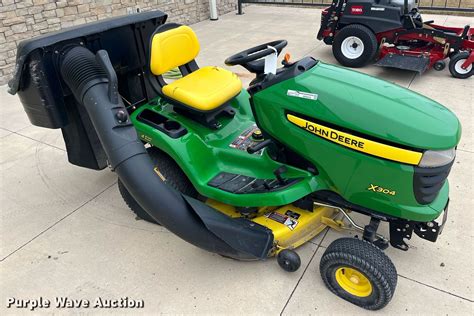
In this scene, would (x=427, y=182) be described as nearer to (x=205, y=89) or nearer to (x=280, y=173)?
(x=280, y=173)

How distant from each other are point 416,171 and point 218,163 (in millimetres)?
1150

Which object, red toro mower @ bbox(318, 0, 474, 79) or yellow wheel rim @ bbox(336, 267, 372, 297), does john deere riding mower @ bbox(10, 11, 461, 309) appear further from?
red toro mower @ bbox(318, 0, 474, 79)

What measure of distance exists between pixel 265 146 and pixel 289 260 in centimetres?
64

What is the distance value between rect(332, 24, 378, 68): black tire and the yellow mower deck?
3.32 m

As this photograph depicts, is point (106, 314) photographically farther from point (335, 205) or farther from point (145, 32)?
point (145, 32)

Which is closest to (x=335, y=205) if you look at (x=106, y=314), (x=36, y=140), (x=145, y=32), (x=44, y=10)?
(x=106, y=314)

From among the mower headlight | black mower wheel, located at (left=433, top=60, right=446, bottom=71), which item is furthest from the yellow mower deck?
black mower wheel, located at (left=433, top=60, right=446, bottom=71)

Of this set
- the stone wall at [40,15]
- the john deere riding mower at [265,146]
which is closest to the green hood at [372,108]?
the john deere riding mower at [265,146]

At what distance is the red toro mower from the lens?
183 inches

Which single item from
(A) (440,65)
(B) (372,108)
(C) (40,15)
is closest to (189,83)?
(B) (372,108)

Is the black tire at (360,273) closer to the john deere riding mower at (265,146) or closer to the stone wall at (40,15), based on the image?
the john deere riding mower at (265,146)

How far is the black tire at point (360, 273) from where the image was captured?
1.86 meters

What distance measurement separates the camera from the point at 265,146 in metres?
2.21

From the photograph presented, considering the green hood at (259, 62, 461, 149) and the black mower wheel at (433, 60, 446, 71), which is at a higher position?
the green hood at (259, 62, 461, 149)
